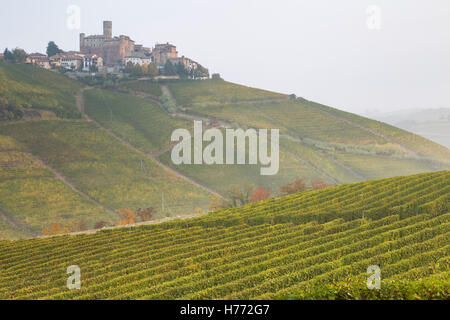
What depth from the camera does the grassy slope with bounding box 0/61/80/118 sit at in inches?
3354

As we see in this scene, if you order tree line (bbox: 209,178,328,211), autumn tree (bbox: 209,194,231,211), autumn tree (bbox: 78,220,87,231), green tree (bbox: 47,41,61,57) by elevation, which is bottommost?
autumn tree (bbox: 78,220,87,231)

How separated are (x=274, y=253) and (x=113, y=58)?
122m

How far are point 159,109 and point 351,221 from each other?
7834 centimetres

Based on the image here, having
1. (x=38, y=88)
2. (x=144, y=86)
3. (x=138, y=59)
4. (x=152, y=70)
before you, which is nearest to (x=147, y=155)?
(x=38, y=88)

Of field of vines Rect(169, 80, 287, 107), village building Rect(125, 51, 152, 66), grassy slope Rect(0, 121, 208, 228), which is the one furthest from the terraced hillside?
village building Rect(125, 51, 152, 66)

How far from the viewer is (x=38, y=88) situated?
9400 cm

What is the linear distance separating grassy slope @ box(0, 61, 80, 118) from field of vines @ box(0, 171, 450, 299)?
192 feet

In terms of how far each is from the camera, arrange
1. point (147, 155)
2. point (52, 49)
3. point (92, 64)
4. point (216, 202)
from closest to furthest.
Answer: point (216, 202) → point (147, 155) → point (92, 64) → point (52, 49)

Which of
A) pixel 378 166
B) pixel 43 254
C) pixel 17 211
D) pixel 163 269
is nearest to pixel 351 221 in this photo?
pixel 163 269

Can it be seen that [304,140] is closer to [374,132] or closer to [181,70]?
[374,132]

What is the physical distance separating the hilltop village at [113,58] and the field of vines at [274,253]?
94.8 metres

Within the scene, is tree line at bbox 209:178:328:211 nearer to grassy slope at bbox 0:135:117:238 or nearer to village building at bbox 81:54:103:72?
grassy slope at bbox 0:135:117:238

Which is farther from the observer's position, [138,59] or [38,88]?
[138,59]
